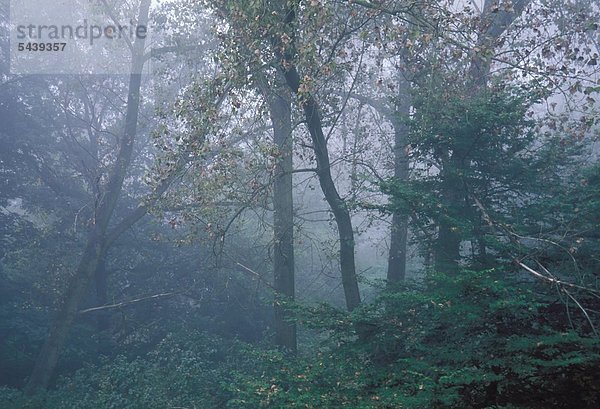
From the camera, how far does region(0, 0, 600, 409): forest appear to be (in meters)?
6.39

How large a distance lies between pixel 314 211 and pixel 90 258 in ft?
21.9

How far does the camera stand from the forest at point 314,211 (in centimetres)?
639

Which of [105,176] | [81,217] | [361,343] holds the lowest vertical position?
[361,343]

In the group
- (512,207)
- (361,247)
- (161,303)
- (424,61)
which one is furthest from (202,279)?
(361,247)

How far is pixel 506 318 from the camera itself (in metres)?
6.34

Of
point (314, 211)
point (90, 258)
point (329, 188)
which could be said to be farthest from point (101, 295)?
point (329, 188)

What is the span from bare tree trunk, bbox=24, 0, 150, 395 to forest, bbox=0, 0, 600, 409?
2.1 inches

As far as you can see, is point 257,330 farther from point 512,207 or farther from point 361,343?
point 512,207

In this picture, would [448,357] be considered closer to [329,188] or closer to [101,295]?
[329,188]

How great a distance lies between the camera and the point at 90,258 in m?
15.5

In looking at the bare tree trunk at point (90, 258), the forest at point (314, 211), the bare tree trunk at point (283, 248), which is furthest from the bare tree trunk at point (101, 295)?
the bare tree trunk at point (283, 248)

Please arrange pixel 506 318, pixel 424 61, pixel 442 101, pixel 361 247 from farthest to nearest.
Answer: pixel 361 247, pixel 424 61, pixel 442 101, pixel 506 318

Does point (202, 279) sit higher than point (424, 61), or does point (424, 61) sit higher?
point (424, 61)

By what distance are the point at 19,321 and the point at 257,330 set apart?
7.07m
